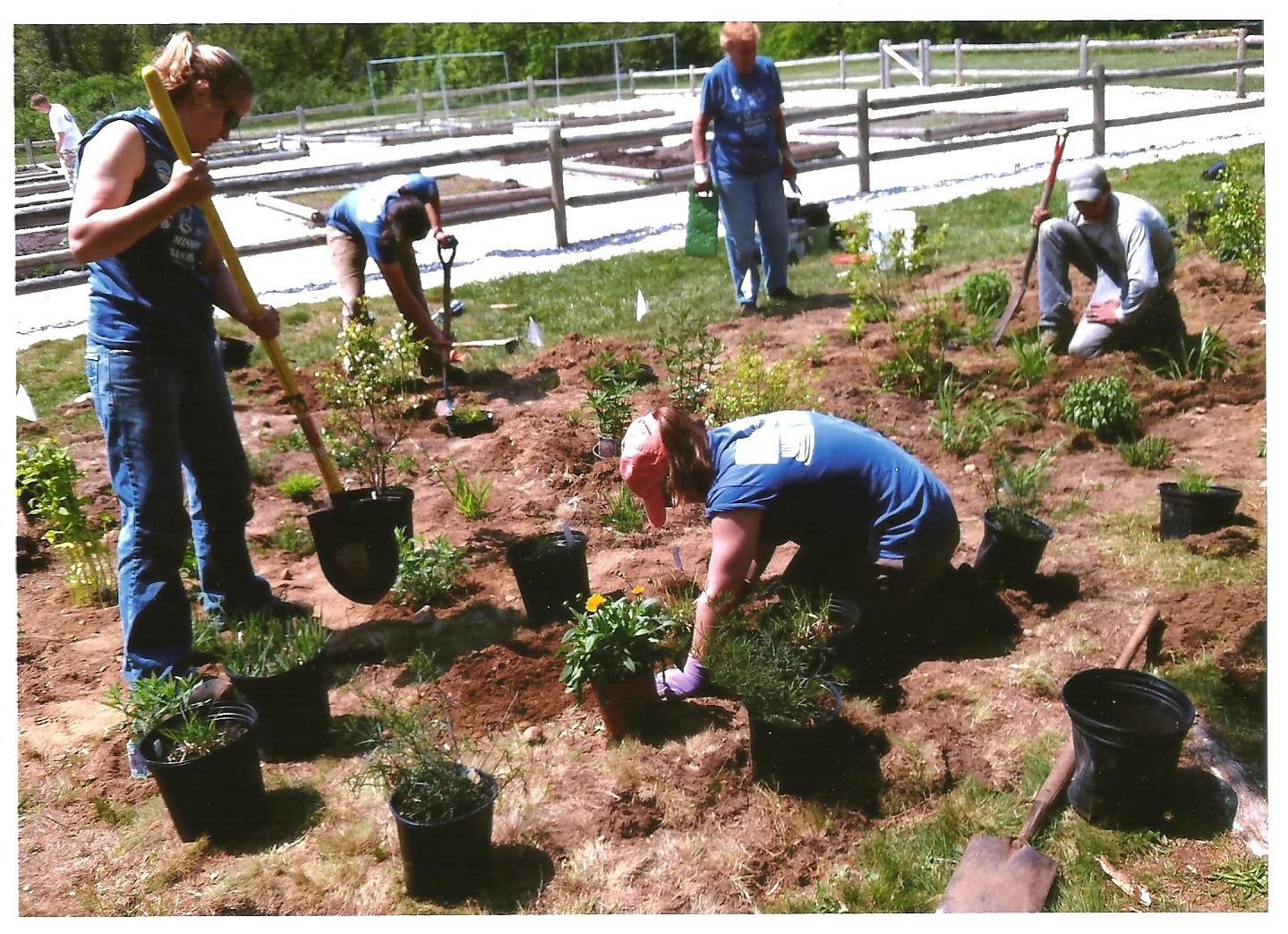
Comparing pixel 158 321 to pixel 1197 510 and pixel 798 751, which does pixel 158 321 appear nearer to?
pixel 798 751

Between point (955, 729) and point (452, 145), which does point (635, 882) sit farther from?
point (452, 145)

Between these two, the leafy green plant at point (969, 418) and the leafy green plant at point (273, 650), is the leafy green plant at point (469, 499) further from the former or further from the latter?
the leafy green plant at point (969, 418)

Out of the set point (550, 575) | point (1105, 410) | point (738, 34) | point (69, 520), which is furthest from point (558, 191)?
point (550, 575)

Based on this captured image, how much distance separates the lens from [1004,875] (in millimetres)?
2896

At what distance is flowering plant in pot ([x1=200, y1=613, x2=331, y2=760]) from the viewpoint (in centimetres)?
358

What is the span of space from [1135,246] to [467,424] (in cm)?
405

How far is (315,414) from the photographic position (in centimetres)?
702

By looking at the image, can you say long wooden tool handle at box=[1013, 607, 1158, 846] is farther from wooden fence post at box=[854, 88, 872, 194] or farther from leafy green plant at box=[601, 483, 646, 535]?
wooden fence post at box=[854, 88, 872, 194]

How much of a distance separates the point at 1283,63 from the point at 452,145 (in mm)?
22669

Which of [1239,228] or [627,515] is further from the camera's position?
[1239,228]

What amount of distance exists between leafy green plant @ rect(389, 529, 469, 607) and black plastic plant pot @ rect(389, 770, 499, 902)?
1.62 metres

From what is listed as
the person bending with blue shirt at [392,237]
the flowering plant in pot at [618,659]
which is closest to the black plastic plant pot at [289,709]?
the flowering plant in pot at [618,659]

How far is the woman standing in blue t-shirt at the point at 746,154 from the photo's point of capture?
7949 mm

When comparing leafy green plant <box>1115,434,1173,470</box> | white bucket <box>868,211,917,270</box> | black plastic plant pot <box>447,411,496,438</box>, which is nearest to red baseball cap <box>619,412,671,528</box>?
black plastic plant pot <box>447,411,496,438</box>
